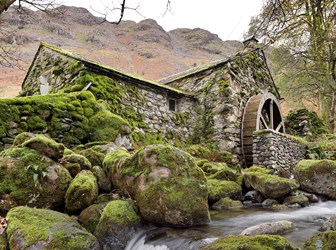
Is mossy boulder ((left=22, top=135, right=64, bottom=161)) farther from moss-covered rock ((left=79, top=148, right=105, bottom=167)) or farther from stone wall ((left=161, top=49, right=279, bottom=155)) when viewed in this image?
stone wall ((left=161, top=49, right=279, bottom=155))

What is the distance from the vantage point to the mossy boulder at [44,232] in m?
2.74

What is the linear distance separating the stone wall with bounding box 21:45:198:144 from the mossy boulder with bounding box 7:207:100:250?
5093 millimetres

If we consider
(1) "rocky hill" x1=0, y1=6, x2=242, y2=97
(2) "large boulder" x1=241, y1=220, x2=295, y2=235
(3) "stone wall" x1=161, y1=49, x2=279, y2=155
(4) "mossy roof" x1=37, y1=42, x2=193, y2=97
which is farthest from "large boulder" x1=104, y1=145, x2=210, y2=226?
(1) "rocky hill" x1=0, y1=6, x2=242, y2=97

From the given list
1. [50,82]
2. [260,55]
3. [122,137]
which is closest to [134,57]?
[260,55]

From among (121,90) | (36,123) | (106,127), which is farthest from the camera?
(121,90)

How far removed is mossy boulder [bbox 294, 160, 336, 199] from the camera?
6066 mm

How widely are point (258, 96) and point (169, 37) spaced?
175 feet

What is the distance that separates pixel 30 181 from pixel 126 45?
172 feet

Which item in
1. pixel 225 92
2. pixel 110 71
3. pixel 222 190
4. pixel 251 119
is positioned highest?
pixel 110 71

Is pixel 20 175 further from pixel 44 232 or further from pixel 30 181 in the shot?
pixel 44 232

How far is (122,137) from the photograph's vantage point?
7.02 m

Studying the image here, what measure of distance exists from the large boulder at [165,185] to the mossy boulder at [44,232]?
2.78ft

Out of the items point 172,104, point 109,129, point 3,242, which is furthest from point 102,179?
point 172,104

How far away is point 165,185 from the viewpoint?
3688 millimetres
